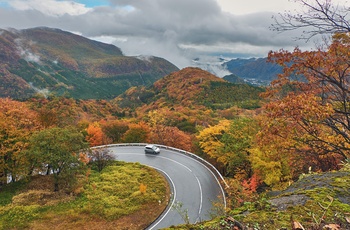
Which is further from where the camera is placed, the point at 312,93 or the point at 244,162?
the point at 244,162

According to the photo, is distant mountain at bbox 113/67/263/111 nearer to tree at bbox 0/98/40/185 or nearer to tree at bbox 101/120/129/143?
tree at bbox 101/120/129/143


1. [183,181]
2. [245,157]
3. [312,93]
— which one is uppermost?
[312,93]

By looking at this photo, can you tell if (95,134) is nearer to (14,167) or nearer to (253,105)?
A: (14,167)

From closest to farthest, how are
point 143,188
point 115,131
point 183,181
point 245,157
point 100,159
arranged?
point 143,188 < point 245,157 < point 183,181 < point 100,159 < point 115,131

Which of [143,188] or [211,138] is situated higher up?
[211,138]

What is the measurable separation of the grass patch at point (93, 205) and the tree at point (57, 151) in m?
2.37

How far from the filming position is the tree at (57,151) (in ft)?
76.2

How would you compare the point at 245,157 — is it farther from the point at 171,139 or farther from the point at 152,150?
the point at 171,139

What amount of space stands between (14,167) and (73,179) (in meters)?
5.86

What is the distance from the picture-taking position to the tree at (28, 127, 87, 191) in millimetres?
23219

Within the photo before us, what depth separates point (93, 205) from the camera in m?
23.0

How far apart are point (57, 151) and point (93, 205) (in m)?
6.31

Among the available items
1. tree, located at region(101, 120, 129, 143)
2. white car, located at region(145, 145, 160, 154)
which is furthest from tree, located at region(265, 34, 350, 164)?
tree, located at region(101, 120, 129, 143)

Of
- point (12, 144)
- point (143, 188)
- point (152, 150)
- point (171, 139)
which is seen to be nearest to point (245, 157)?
point (143, 188)
